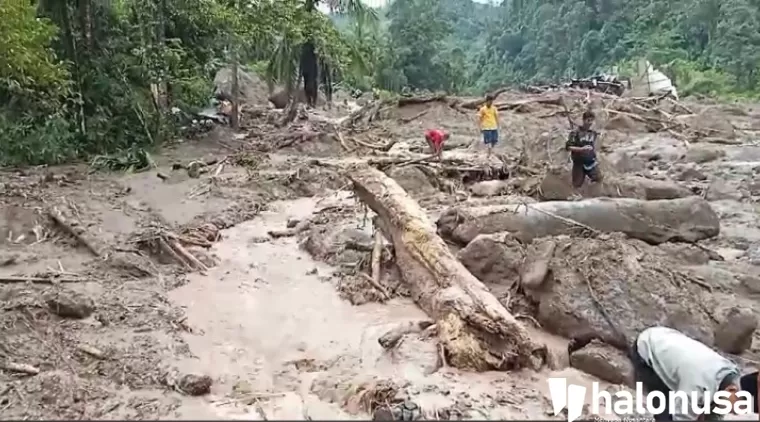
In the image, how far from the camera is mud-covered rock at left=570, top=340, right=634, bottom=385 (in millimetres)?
5898

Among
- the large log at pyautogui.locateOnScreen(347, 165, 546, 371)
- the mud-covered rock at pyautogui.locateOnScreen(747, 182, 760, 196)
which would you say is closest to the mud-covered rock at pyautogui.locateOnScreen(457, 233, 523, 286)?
the large log at pyautogui.locateOnScreen(347, 165, 546, 371)

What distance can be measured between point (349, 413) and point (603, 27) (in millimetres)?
46931

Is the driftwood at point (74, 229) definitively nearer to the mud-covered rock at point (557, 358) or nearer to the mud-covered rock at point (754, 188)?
the mud-covered rock at point (557, 358)

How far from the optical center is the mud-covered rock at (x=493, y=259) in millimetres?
8289

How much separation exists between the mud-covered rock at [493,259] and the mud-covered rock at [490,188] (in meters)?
4.15

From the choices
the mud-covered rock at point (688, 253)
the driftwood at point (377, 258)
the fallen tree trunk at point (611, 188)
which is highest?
the fallen tree trunk at point (611, 188)

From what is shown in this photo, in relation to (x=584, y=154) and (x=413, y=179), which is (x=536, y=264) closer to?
(x=584, y=154)

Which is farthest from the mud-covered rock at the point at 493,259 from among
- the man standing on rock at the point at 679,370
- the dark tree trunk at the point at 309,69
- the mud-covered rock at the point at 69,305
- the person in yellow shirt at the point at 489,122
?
the dark tree trunk at the point at 309,69

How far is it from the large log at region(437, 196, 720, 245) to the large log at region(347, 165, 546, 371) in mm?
959

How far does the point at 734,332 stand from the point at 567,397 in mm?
1865

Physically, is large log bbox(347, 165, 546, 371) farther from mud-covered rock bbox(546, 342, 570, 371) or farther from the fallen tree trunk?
the fallen tree trunk

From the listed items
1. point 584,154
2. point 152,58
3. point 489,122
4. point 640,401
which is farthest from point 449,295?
point 152,58

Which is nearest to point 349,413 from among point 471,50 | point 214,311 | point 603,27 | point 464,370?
point 464,370

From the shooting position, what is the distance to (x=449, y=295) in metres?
6.93
